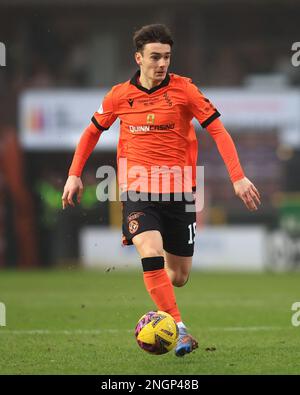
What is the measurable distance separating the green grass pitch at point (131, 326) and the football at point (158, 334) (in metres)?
0.12

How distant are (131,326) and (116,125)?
37.1 feet

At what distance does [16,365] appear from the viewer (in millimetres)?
7387

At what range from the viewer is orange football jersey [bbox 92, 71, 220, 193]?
26.3 ft

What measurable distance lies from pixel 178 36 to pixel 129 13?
4.15ft

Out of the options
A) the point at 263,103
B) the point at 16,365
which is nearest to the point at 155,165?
the point at 16,365

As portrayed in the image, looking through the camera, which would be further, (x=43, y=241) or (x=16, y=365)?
(x=43, y=241)

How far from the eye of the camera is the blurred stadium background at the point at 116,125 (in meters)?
20.5

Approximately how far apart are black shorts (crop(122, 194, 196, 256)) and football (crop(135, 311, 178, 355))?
70 cm

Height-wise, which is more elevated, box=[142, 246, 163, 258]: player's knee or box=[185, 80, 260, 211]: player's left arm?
box=[185, 80, 260, 211]: player's left arm

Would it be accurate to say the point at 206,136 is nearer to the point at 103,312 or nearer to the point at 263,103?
the point at 263,103
